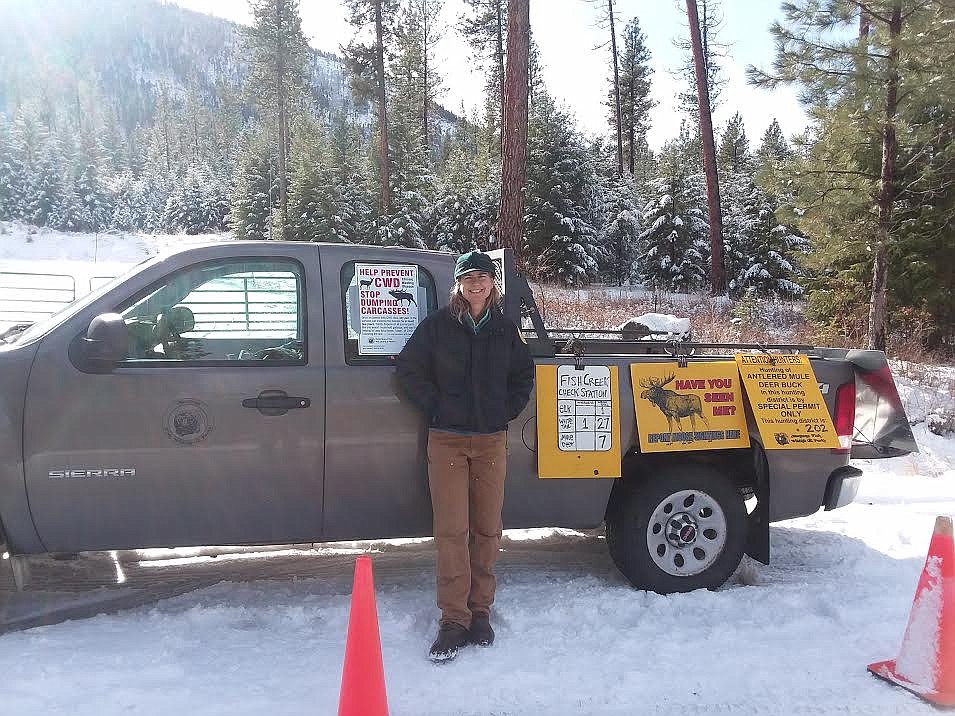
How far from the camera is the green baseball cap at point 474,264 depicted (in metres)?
3.40

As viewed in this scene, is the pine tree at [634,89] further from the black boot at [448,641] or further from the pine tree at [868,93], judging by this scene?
the black boot at [448,641]

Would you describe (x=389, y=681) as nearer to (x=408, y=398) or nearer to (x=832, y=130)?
(x=408, y=398)

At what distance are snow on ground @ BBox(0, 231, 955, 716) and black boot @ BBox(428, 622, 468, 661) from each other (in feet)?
0.18

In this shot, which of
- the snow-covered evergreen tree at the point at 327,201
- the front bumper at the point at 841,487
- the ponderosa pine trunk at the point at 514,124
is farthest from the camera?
the snow-covered evergreen tree at the point at 327,201

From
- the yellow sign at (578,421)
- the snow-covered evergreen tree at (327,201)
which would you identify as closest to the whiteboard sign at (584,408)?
the yellow sign at (578,421)

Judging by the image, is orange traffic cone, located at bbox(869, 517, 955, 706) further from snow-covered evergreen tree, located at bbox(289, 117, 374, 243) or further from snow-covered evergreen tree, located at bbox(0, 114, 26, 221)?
snow-covered evergreen tree, located at bbox(0, 114, 26, 221)

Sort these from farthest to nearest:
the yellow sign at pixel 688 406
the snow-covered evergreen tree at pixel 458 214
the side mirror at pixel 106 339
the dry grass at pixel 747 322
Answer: the snow-covered evergreen tree at pixel 458 214 < the dry grass at pixel 747 322 < the yellow sign at pixel 688 406 < the side mirror at pixel 106 339

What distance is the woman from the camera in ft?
11.2

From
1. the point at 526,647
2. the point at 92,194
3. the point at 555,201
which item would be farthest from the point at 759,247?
the point at 92,194

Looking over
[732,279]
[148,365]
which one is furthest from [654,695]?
[732,279]

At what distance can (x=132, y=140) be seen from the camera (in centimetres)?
9712

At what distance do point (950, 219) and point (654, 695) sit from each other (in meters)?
12.2

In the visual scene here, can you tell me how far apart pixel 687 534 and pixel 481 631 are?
1376mm

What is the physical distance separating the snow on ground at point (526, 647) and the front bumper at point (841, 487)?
488mm
